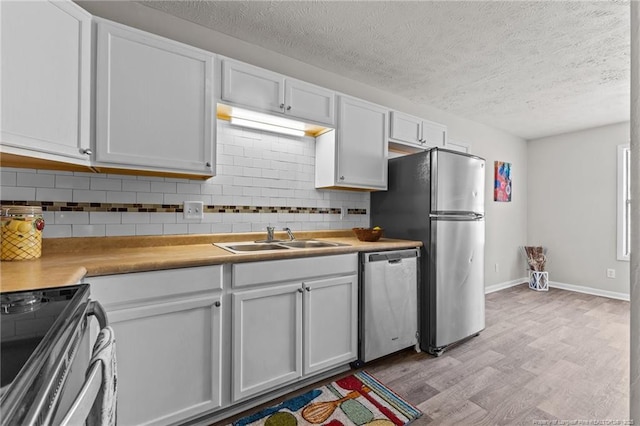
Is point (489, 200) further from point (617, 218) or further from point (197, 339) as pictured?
point (197, 339)

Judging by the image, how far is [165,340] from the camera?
151cm

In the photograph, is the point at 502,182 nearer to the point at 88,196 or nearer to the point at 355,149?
the point at 355,149

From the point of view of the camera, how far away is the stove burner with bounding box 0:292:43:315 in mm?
782

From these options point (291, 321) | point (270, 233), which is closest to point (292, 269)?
point (291, 321)

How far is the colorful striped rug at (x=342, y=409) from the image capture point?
1.71 metres

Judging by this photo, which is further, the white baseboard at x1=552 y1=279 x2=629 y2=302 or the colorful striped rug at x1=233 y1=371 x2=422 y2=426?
the white baseboard at x1=552 y1=279 x2=629 y2=302

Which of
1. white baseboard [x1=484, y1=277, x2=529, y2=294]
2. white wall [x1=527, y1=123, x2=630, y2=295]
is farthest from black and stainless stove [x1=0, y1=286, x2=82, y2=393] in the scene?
white wall [x1=527, y1=123, x2=630, y2=295]

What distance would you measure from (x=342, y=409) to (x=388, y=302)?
81cm

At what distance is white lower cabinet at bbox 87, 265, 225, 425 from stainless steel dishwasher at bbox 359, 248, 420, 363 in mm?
1042

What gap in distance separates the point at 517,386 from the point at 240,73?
2834 millimetres

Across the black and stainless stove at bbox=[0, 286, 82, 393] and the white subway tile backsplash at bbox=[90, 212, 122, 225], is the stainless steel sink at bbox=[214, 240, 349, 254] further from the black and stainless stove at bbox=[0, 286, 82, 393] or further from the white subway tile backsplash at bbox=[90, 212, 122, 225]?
the black and stainless stove at bbox=[0, 286, 82, 393]

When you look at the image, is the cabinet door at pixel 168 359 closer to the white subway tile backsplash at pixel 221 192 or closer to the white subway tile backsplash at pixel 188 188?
the white subway tile backsplash at pixel 221 192

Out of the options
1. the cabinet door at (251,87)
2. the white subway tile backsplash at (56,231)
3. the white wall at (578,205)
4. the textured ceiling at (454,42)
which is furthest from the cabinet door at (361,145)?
the white wall at (578,205)

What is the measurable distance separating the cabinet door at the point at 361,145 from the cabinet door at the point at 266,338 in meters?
1.13
